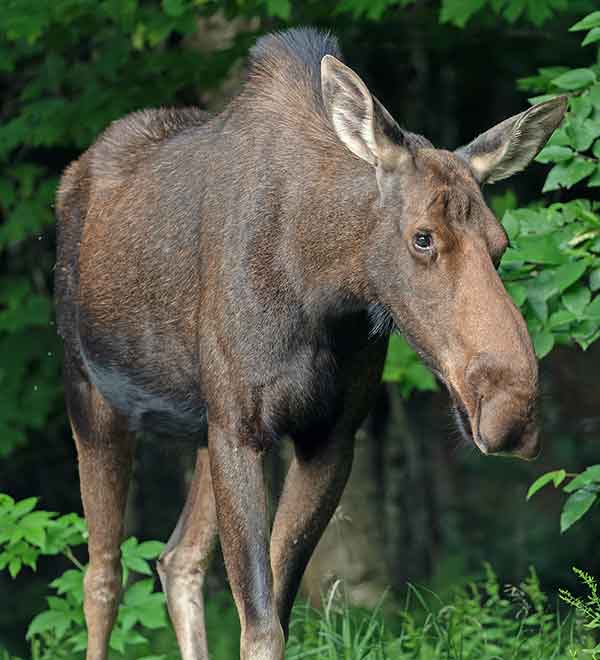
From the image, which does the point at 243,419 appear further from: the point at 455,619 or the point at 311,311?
the point at 455,619

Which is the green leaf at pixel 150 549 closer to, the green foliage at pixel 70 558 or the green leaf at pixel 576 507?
the green foliage at pixel 70 558

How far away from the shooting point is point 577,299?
6.13 metres

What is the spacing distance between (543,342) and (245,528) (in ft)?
4.50

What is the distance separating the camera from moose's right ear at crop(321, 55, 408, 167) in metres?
5.19

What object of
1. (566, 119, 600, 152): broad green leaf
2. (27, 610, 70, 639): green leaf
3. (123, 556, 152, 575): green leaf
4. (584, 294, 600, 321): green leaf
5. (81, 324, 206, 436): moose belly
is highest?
(566, 119, 600, 152): broad green leaf

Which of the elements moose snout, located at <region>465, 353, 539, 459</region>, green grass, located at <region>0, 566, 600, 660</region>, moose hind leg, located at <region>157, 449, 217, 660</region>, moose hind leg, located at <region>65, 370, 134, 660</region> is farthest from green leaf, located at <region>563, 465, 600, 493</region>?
moose hind leg, located at <region>65, 370, 134, 660</region>

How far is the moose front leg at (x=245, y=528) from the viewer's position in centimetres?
550

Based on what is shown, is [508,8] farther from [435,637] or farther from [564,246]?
[435,637]

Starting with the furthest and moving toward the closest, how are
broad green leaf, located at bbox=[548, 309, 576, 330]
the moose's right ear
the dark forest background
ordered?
the dark forest background
broad green leaf, located at bbox=[548, 309, 576, 330]
the moose's right ear

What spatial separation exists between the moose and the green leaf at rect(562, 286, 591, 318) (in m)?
0.76

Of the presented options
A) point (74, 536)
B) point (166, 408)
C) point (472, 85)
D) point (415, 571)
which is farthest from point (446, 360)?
point (415, 571)

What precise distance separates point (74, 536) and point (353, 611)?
4.24ft

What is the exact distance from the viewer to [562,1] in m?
7.68

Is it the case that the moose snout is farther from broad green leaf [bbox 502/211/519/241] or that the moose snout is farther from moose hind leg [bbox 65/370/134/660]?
moose hind leg [bbox 65/370/134/660]
